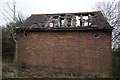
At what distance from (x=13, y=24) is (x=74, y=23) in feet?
19.5

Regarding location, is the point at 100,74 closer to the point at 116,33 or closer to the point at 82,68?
the point at 82,68

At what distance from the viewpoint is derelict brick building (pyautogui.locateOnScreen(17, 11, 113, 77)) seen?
25.6 ft

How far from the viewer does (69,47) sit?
27.2 ft

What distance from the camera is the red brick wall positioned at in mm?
7801

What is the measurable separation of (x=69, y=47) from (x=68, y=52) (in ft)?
1.47

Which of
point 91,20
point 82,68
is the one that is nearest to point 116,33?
point 91,20

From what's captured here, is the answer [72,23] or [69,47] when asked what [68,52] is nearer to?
[69,47]

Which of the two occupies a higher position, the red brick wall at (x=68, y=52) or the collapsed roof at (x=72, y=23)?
the collapsed roof at (x=72, y=23)

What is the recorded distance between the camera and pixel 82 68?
26.1ft

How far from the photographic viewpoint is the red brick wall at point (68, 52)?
7801 millimetres

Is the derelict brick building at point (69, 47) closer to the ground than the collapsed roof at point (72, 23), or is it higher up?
closer to the ground

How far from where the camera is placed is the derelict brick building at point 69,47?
781cm

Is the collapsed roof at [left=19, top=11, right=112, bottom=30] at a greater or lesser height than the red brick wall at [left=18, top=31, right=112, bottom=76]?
greater

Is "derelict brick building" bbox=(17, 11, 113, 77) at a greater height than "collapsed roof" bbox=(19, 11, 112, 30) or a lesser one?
lesser
